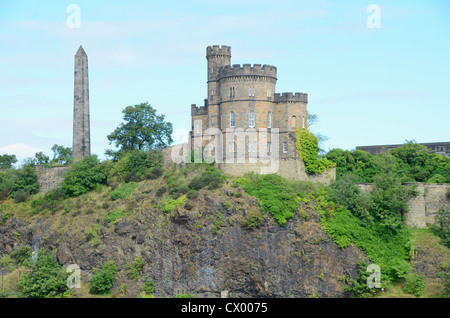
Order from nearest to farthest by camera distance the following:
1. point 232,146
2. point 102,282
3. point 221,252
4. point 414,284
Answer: point 414,284, point 102,282, point 221,252, point 232,146

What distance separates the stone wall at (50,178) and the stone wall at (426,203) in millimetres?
33652

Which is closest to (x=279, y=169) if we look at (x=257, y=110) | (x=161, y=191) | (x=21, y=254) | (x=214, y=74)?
(x=257, y=110)

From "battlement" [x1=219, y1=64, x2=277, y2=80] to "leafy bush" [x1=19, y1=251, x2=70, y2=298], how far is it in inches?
895

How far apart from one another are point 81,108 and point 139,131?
7713 millimetres

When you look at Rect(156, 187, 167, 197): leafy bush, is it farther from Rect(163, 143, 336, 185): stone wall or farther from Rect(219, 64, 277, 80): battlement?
Rect(219, 64, 277, 80): battlement

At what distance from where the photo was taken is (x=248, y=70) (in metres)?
69.8

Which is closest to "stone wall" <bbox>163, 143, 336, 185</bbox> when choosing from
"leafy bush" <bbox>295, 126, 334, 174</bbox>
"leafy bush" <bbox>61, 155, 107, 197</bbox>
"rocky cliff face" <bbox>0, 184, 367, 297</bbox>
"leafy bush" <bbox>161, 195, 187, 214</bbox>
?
"leafy bush" <bbox>295, 126, 334, 174</bbox>

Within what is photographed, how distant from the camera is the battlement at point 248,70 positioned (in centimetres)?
6975

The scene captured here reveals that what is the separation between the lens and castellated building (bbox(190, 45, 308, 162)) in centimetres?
6944

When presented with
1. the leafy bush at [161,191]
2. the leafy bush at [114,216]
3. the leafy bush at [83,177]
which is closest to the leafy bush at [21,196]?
the leafy bush at [83,177]

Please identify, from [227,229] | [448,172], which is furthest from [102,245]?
[448,172]

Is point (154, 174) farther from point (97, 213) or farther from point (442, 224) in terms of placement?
point (442, 224)

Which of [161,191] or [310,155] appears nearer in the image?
[161,191]

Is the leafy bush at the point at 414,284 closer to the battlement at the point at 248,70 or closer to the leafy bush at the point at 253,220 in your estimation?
the leafy bush at the point at 253,220
